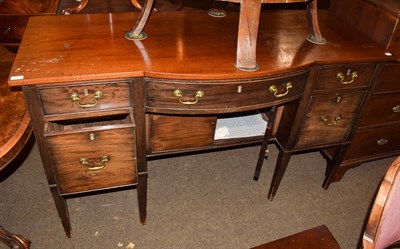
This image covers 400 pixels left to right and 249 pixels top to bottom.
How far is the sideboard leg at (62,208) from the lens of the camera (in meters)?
1.55

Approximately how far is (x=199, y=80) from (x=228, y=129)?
594mm

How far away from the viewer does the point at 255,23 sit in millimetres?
1342

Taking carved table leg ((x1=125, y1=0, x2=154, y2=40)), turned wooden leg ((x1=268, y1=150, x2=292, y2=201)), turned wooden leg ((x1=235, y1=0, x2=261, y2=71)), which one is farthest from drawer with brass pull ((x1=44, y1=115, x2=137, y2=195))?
turned wooden leg ((x1=268, y1=150, x2=292, y2=201))

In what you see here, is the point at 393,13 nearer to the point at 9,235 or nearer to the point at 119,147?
the point at 119,147

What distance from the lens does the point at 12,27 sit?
2.23 m

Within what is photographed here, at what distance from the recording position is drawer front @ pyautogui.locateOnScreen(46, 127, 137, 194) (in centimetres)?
138

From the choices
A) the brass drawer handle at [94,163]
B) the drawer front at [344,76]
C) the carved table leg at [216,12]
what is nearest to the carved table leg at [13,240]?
the brass drawer handle at [94,163]

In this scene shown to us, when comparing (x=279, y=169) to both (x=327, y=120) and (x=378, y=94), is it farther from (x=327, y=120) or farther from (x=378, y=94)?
(x=378, y=94)

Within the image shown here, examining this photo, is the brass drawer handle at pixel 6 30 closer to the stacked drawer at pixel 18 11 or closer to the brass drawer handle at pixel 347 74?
the stacked drawer at pixel 18 11

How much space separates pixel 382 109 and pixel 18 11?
2.37m

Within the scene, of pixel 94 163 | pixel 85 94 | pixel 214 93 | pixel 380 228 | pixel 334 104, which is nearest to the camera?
pixel 380 228

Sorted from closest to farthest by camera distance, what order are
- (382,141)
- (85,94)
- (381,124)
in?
(85,94) < (381,124) < (382,141)

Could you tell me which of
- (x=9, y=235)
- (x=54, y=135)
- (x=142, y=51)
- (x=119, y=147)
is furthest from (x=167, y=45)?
(x=9, y=235)

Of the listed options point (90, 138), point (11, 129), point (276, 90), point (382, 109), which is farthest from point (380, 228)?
point (11, 129)
